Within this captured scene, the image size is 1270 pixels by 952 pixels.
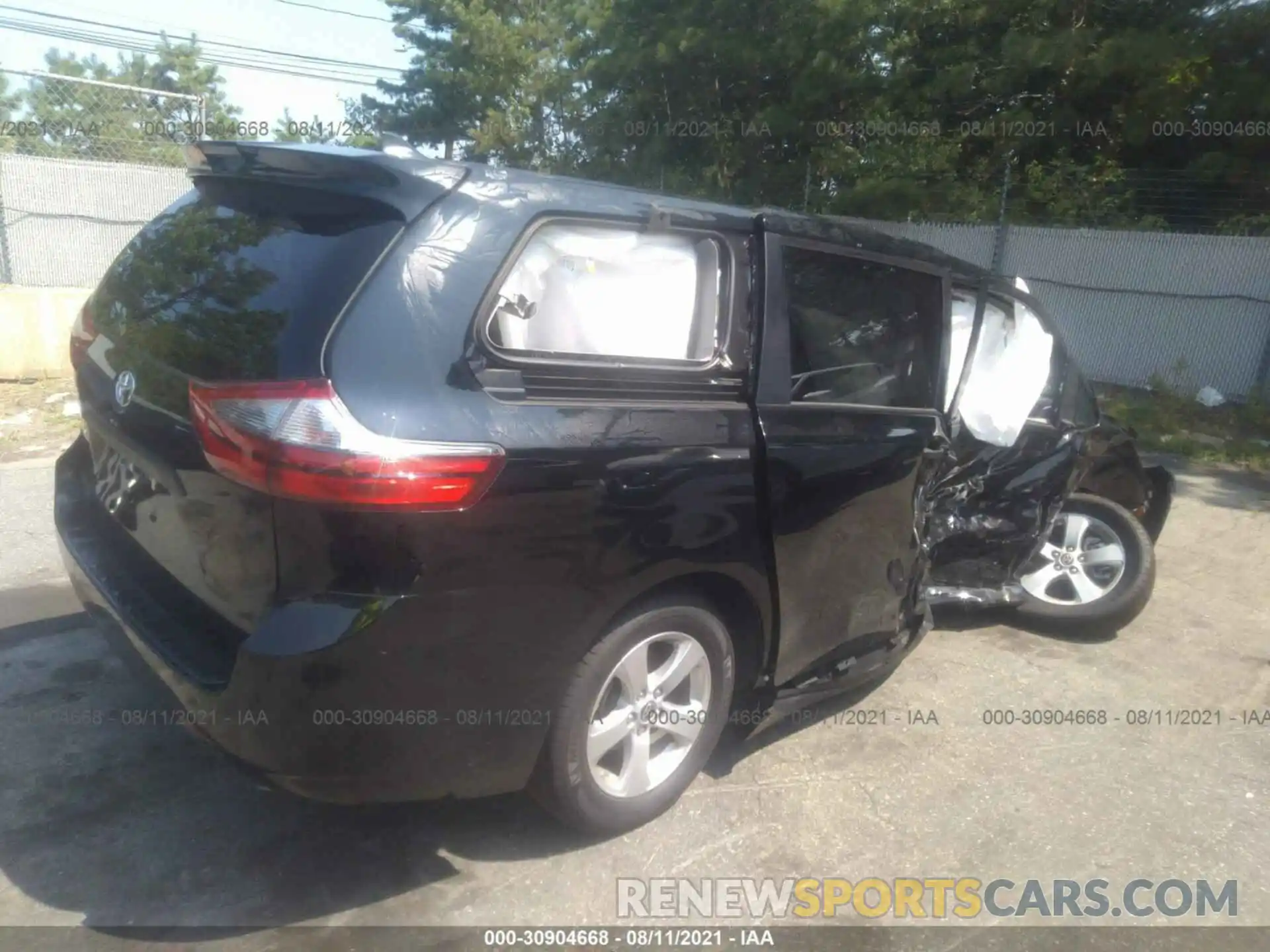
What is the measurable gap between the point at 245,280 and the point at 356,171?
0.39m

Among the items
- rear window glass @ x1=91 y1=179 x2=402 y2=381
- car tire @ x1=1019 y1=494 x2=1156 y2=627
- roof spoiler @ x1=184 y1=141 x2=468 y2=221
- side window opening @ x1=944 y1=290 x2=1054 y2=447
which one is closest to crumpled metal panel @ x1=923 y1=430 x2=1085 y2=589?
side window opening @ x1=944 y1=290 x2=1054 y2=447

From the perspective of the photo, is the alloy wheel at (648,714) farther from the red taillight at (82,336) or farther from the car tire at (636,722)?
the red taillight at (82,336)

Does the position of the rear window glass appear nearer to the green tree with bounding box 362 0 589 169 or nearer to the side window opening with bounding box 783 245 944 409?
the side window opening with bounding box 783 245 944 409

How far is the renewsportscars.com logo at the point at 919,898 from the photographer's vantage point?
2.84 meters

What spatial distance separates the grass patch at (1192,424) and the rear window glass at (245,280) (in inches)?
326

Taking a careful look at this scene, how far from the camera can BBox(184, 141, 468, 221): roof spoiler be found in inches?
99.7

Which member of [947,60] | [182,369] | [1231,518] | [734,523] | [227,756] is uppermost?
[947,60]

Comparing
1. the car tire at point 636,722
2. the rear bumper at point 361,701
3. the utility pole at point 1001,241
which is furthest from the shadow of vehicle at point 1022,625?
the utility pole at point 1001,241

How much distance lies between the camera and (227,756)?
2.46 metres

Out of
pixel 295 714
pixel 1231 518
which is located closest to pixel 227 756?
pixel 295 714

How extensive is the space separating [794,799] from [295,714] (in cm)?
171

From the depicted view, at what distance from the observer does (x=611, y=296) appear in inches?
111

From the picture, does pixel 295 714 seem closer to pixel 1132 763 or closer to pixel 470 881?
pixel 470 881

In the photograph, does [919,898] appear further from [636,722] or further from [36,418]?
[36,418]
